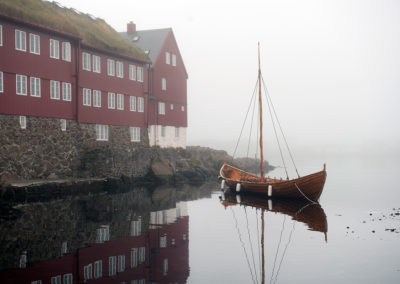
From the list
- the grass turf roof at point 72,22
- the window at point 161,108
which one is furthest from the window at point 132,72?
the window at point 161,108

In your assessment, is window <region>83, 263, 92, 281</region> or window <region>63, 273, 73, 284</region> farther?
window <region>83, 263, 92, 281</region>

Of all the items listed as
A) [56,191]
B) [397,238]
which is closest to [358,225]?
[397,238]

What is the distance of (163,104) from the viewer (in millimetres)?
52188

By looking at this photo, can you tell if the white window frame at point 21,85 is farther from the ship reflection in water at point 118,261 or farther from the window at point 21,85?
the ship reflection in water at point 118,261

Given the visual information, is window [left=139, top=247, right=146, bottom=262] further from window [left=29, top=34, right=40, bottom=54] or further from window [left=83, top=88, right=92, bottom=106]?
window [left=83, top=88, right=92, bottom=106]

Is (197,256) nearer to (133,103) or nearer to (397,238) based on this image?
(397,238)

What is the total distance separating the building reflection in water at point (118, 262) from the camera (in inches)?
518

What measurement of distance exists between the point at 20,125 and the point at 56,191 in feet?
18.5

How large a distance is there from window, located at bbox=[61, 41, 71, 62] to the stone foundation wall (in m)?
5.30

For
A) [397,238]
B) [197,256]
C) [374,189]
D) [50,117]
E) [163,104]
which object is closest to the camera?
[197,256]

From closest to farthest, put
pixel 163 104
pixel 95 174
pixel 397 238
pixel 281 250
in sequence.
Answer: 1. pixel 281 250
2. pixel 397 238
3. pixel 95 174
4. pixel 163 104

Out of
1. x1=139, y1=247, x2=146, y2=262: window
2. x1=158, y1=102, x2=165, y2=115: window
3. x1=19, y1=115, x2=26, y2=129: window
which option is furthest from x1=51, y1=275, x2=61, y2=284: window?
x1=158, y1=102, x2=165, y2=115: window

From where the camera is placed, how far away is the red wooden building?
166 feet

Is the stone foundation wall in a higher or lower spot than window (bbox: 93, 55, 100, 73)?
lower
